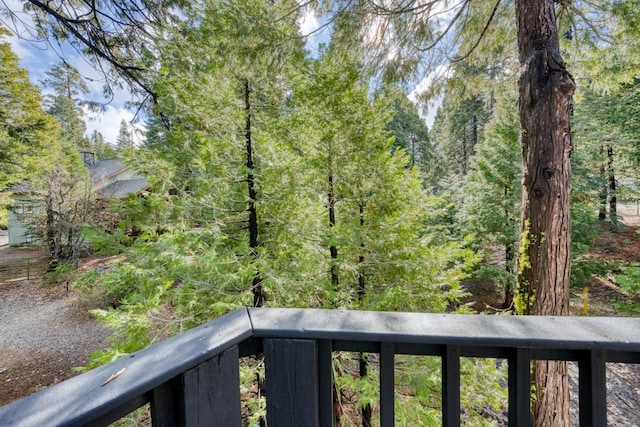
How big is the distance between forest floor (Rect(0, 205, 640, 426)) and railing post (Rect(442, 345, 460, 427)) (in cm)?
280

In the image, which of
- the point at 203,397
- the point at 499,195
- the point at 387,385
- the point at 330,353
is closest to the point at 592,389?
the point at 387,385

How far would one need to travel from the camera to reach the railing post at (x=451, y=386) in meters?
0.73

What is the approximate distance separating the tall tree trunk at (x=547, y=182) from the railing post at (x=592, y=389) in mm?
2453

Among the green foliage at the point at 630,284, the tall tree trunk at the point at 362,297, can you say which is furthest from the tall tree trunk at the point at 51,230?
Answer: the green foliage at the point at 630,284

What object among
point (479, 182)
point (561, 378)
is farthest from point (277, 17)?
point (479, 182)

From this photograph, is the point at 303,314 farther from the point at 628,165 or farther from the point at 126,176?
the point at 126,176

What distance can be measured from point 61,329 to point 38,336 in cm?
45

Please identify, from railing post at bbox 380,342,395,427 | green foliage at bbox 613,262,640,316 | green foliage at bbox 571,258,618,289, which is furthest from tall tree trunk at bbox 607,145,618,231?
railing post at bbox 380,342,395,427

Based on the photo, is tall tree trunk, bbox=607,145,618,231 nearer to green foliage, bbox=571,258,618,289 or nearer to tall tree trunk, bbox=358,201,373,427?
green foliage, bbox=571,258,618,289

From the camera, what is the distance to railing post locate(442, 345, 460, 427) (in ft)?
2.40

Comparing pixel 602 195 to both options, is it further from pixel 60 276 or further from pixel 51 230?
pixel 51 230

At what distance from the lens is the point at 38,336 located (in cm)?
729

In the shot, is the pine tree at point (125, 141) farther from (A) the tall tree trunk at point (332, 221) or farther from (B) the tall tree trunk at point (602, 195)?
(B) the tall tree trunk at point (602, 195)

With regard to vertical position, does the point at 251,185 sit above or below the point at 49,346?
above
